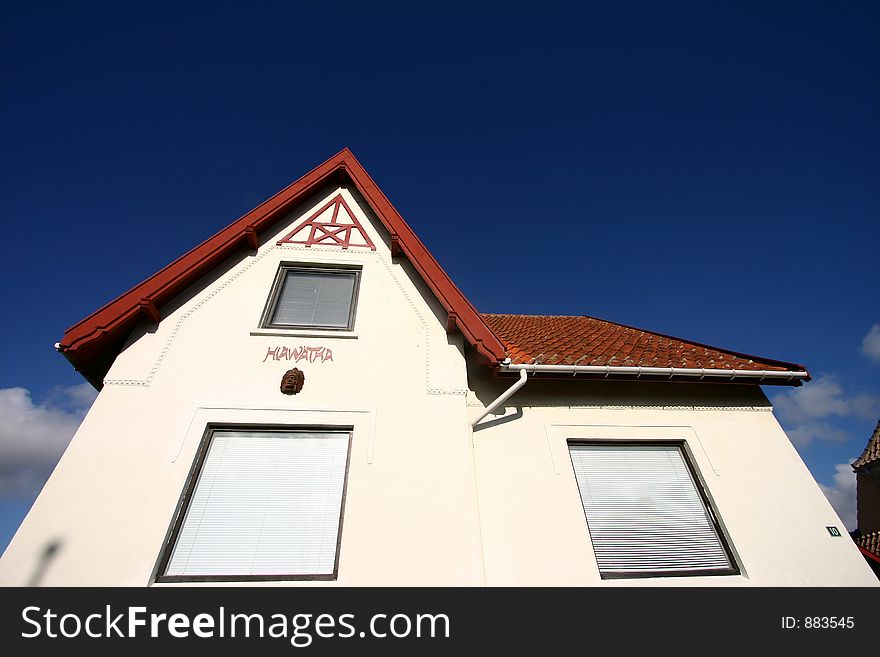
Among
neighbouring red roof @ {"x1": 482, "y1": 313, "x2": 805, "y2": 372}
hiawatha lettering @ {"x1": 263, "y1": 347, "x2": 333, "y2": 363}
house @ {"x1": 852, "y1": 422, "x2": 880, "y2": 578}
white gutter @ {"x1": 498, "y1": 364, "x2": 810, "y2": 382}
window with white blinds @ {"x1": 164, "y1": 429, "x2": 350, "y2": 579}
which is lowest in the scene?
window with white blinds @ {"x1": 164, "y1": 429, "x2": 350, "y2": 579}

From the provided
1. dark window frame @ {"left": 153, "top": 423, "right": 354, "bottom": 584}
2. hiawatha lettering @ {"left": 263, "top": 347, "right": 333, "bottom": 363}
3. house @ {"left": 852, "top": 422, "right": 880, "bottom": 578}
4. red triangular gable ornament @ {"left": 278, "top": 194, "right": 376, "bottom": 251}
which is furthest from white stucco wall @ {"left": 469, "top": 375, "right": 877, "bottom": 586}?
house @ {"left": 852, "top": 422, "right": 880, "bottom": 578}

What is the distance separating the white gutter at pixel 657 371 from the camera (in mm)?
5641

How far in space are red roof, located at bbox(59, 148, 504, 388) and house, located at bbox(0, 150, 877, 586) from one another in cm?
4

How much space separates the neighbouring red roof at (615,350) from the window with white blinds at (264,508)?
3.04 m

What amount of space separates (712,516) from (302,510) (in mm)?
5338

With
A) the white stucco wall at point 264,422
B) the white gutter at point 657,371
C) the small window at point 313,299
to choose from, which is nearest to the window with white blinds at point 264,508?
the white stucco wall at point 264,422

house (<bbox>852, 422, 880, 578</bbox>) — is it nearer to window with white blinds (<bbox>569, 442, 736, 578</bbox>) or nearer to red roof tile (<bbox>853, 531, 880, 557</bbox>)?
red roof tile (<bbox>853, 531, 880, 557</bbox>)

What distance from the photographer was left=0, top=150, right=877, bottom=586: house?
163 inches

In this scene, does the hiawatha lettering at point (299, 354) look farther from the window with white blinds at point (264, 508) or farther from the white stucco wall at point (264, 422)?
the window with white blinds at point (264, 508)

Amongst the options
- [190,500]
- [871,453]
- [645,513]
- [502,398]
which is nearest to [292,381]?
[190,500]

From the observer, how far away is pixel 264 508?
177 inches

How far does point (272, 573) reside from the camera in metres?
4.08
